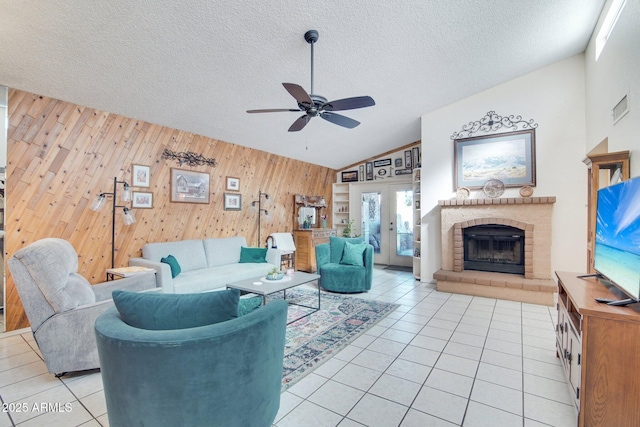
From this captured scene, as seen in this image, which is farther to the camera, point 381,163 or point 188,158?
point 381,163

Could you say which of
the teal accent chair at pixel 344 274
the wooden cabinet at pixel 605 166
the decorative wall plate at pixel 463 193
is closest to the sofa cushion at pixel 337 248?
the teal accent chair at pixel 344 274

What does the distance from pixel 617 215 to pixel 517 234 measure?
2.97 metres

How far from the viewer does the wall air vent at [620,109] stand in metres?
2.67

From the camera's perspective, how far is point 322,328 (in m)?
3.17

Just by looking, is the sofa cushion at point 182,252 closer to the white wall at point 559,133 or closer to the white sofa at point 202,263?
the white sofa at point 202,263

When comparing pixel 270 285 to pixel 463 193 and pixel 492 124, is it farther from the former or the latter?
pixel 492 124

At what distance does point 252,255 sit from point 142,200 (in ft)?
6.02

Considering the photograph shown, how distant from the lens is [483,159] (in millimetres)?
4832

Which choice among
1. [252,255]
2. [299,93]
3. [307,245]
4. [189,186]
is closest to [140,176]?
[189,186]

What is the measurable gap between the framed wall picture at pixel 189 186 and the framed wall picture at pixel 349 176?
13.2 ft

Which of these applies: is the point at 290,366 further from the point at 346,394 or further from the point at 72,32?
the point at 72,32

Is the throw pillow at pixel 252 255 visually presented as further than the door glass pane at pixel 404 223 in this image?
No

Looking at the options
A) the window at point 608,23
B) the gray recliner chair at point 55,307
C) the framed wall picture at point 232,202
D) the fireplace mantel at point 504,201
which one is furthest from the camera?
the framed wall picture at point 232,202

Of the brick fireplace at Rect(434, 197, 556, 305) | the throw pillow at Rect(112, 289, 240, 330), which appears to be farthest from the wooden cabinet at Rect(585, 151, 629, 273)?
the throw pillow at Rect(112, 289, 240, 330)
